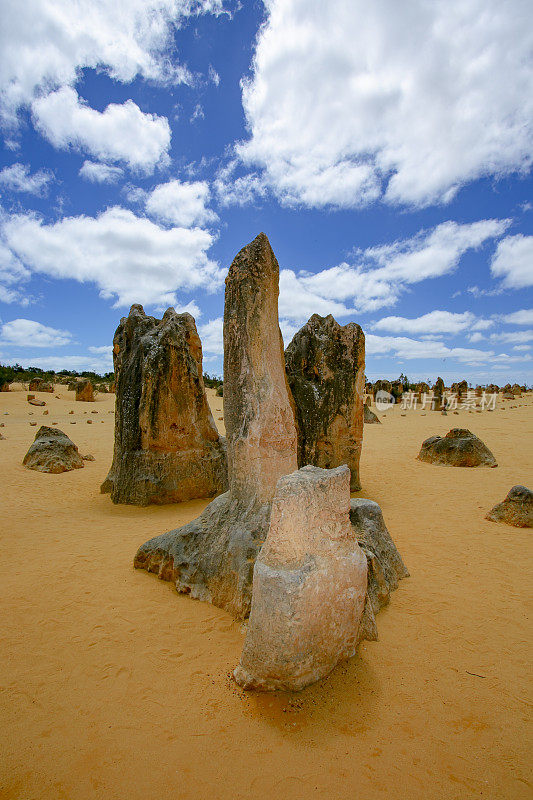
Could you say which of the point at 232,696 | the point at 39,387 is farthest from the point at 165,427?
the point at 39,387

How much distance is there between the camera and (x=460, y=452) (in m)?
10.3

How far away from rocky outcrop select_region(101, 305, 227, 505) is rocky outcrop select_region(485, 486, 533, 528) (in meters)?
4.51

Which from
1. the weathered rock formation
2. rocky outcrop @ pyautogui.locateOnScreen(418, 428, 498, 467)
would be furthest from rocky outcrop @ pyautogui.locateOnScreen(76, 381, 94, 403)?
the weathered rock formation

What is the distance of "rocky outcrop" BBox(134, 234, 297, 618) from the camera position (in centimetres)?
371

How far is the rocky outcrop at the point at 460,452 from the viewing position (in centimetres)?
1019

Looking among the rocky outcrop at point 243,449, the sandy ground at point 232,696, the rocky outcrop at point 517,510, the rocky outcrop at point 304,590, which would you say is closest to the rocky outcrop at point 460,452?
the rocky outcrop at point 517,510

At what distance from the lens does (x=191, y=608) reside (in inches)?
141

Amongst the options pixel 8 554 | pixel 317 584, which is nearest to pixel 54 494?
pixel 8 554

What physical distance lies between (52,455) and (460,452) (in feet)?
32.8

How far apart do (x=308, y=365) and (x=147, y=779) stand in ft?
21.4

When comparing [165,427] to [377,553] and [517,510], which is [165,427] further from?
[517,510]

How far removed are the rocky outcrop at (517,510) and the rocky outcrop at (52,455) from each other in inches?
345

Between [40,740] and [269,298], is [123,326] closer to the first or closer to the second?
[269,298]

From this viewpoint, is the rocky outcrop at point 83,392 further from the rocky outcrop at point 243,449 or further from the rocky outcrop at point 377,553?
the rocky outcrop at point 377,553
